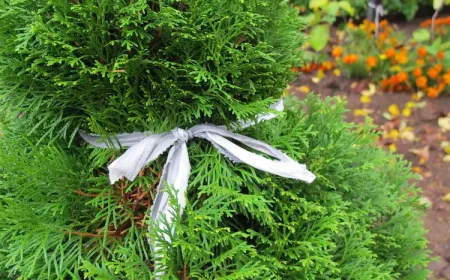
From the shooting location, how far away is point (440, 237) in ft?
9.53

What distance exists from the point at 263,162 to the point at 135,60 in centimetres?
42

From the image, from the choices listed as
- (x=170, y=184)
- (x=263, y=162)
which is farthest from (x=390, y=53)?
(x=170, y=184)

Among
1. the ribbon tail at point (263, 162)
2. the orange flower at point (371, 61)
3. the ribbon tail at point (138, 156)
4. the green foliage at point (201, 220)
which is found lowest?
the orange flower at point (371, 61)

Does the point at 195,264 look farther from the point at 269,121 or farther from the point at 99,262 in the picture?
the point at 269,121

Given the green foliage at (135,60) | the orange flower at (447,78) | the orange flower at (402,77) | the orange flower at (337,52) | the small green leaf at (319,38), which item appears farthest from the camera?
the orange flower at (337,52)

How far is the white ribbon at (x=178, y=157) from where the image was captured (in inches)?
49.4

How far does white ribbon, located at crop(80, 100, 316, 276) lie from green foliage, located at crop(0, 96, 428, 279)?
0.13 feet

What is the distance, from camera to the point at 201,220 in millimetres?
1200

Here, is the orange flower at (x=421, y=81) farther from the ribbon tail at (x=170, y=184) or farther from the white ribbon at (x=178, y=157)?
the ribbon tail at (x=170, y=184)

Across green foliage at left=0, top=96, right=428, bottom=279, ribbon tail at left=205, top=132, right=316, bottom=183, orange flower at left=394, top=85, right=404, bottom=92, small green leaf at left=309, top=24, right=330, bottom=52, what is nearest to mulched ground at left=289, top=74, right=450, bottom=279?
orange flower at left=394, top=85, right=404, bottom=92

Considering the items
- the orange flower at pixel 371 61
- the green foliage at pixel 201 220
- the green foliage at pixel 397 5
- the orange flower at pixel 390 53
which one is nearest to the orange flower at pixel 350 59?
the orange flower at pixel 371 61

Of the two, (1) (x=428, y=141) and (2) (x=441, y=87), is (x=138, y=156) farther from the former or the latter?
(2) (x=441, y=87)

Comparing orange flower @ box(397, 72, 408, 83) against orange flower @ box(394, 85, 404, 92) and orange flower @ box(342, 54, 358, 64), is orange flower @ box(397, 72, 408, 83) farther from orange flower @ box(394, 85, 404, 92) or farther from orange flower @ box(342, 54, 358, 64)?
orange flower @ box(342, 54, 358, 64)

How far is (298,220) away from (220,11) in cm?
59
